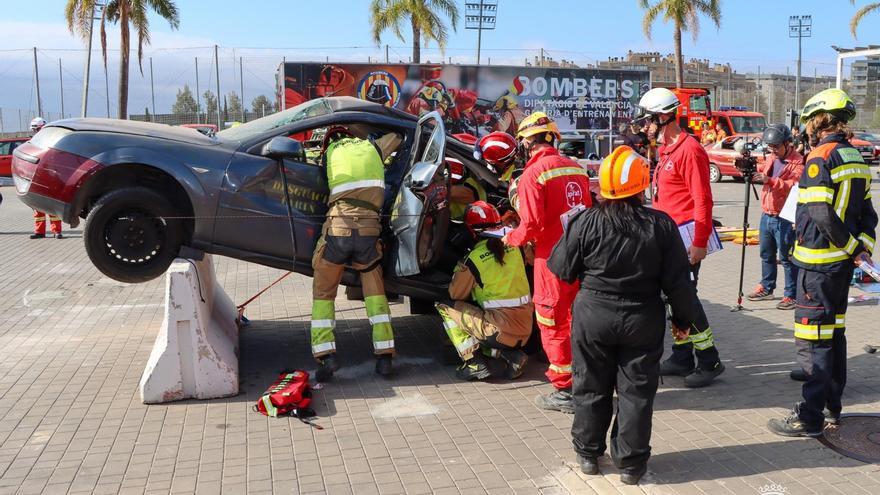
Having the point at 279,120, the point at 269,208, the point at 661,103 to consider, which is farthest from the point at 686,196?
the point at 279,120

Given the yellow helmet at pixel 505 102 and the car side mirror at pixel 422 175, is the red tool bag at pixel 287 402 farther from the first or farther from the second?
the yellow helmet at pixel 505 102

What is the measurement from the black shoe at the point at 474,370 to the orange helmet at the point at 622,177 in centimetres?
219

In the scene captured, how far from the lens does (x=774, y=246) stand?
8570 mm

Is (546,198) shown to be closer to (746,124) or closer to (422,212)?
(422,212)

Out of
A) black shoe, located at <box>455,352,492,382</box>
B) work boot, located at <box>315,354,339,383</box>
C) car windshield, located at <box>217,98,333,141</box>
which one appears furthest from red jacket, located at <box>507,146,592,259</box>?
car windshield, located at <box>217,98,333,141</box>

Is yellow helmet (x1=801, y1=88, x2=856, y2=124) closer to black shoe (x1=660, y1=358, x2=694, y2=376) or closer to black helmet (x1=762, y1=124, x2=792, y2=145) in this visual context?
black shoe (x1=660, y1=358, x2=694, y2=376)

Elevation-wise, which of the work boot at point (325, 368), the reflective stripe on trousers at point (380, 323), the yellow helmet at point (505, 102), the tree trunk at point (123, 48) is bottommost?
the work boot at point (325, 368)

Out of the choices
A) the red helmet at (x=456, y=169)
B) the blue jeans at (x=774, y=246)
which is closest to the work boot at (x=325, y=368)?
the red helmet at (x=456, y=169)

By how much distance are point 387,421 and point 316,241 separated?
1602 mm

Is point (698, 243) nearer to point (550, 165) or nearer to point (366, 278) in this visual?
point (550, 165)

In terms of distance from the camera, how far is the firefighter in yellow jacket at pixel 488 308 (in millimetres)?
5863

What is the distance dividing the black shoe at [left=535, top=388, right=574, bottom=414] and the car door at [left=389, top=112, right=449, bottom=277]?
1403 mm

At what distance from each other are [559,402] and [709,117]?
23.8 metres

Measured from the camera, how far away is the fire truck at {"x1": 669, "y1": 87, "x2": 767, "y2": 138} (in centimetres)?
→ 2642
